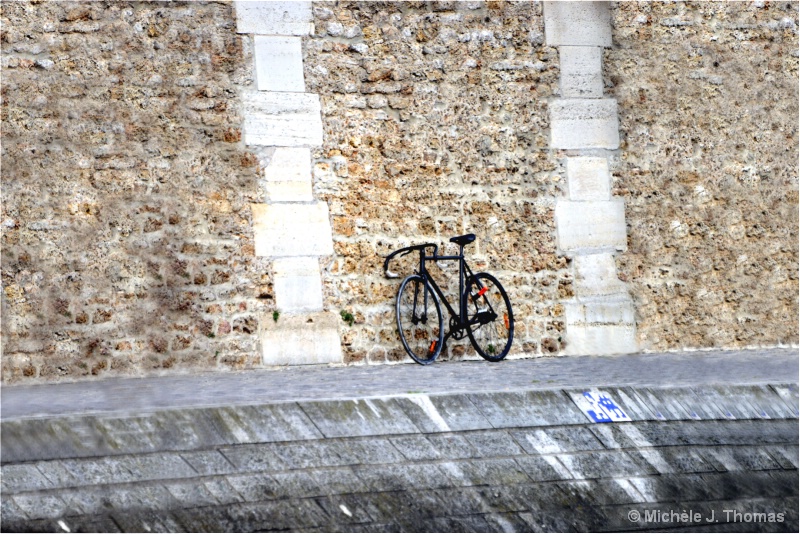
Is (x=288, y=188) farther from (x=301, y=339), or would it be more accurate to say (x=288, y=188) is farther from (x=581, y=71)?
(x=581, y=71)

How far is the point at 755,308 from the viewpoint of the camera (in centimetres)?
795

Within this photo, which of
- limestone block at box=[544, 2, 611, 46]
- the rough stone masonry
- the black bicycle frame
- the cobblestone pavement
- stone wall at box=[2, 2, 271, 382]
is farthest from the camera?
limestone block at box=[544, 2, 611, 46]

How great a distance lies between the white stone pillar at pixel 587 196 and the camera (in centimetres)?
757

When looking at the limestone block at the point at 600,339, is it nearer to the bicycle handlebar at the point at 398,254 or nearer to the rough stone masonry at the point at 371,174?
the rough stone masonry at the point at 371,174

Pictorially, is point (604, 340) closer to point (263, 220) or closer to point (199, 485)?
point (263, 220)

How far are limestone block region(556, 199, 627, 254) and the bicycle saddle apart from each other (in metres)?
0.84

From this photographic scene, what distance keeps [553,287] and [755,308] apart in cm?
168

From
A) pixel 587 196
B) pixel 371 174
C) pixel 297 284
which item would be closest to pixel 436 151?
pixel 371 174

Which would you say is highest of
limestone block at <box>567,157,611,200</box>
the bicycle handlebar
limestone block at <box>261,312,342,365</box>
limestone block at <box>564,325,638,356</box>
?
limestone block at <box>567,157,611,200</box>

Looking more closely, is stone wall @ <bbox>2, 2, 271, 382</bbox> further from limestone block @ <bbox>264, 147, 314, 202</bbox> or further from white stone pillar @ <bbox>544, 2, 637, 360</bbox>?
white stone pillar @ <bbox>544, 2, 637, 360</bbox>

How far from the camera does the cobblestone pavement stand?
15.9 feet

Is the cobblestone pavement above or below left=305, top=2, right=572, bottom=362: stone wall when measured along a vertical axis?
below

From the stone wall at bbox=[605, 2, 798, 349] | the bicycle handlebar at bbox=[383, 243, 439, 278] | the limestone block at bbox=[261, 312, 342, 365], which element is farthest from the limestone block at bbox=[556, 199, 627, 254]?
the limestone block at bbox=[261, 312, 342, 365]

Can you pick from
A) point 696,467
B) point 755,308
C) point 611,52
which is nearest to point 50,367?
point 696,467
